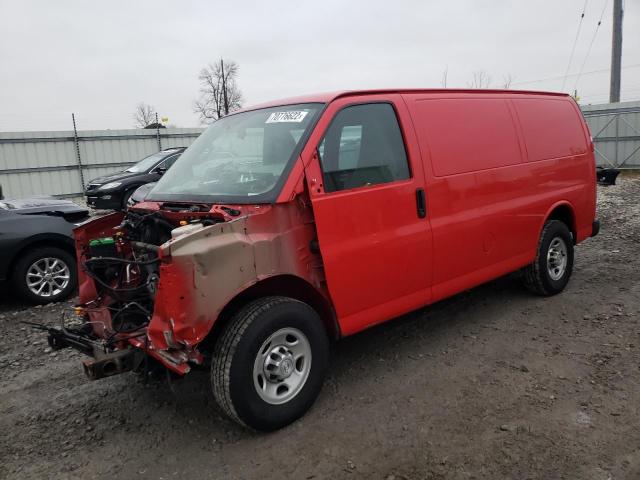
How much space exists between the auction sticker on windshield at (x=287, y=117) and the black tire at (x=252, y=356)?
1263mm

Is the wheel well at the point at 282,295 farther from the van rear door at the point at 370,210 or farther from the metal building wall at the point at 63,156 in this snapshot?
the metal building wall at the point at 63,156

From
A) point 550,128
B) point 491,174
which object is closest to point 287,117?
point 491,174

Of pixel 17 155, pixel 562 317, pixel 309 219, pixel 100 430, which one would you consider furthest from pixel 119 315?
pixel 17 155

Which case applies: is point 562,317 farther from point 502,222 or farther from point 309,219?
point 309,219

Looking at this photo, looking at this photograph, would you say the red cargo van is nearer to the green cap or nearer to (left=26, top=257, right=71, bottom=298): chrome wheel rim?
the green cap

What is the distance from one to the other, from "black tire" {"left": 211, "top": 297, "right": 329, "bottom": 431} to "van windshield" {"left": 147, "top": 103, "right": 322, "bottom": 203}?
69cm

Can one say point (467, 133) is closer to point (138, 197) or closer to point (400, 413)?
point (400, 413)

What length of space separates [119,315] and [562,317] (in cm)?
396

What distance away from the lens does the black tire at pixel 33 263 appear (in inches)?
238

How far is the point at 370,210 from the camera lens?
3.58 m

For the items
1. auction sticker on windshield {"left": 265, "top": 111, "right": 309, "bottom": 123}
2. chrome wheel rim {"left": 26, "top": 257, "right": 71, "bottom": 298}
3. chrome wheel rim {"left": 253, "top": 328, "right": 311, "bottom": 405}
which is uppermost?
auction sticker on windshield {"left": 265, "top": 111, "right": 309, "bottom": 123}

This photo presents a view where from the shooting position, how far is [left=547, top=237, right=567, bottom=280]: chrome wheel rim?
547 centimetres

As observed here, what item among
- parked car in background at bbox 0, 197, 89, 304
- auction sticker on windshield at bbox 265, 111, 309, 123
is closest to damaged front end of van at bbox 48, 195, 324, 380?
auction sticker on windshield at bbox 265, 111, 309, 123

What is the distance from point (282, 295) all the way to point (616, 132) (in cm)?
1761
